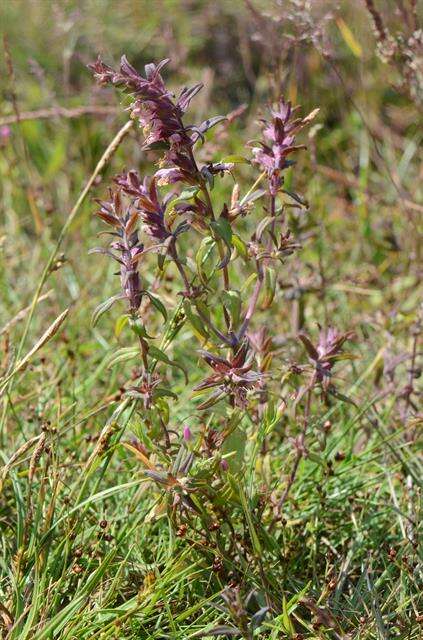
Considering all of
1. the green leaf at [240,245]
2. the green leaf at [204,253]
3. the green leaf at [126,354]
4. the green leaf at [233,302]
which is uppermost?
the green leaf at [204,253]

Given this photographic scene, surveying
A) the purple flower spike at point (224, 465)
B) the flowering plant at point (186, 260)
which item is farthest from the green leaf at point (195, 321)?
the purple flower spike at point (224, 465)

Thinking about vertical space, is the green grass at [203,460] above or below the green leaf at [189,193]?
below

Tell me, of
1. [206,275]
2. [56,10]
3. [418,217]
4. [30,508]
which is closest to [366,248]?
[418,217]

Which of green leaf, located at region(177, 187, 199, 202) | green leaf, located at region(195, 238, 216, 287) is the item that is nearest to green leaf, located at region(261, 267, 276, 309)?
green leaf, located at region(195, 238, 216, 287)

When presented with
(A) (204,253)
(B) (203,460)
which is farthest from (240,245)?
(B) (203,460)

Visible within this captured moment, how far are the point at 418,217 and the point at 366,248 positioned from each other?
227 mm

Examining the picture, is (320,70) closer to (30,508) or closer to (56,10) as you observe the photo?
(56,10)

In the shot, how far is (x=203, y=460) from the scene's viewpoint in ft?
5.47

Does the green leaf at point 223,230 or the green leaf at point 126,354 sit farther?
the green leaf at point 126,354

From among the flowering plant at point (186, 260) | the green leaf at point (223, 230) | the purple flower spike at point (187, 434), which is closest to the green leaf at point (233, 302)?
the flowering plant at point (186, 260)

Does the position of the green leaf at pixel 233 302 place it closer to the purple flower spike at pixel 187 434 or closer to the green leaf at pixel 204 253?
the green leaf at pixel 204 253

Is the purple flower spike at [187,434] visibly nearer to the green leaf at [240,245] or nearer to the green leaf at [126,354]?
the green leaf at [126,354]

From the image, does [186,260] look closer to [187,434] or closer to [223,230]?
[223,230]

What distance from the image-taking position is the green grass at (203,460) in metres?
1.65
